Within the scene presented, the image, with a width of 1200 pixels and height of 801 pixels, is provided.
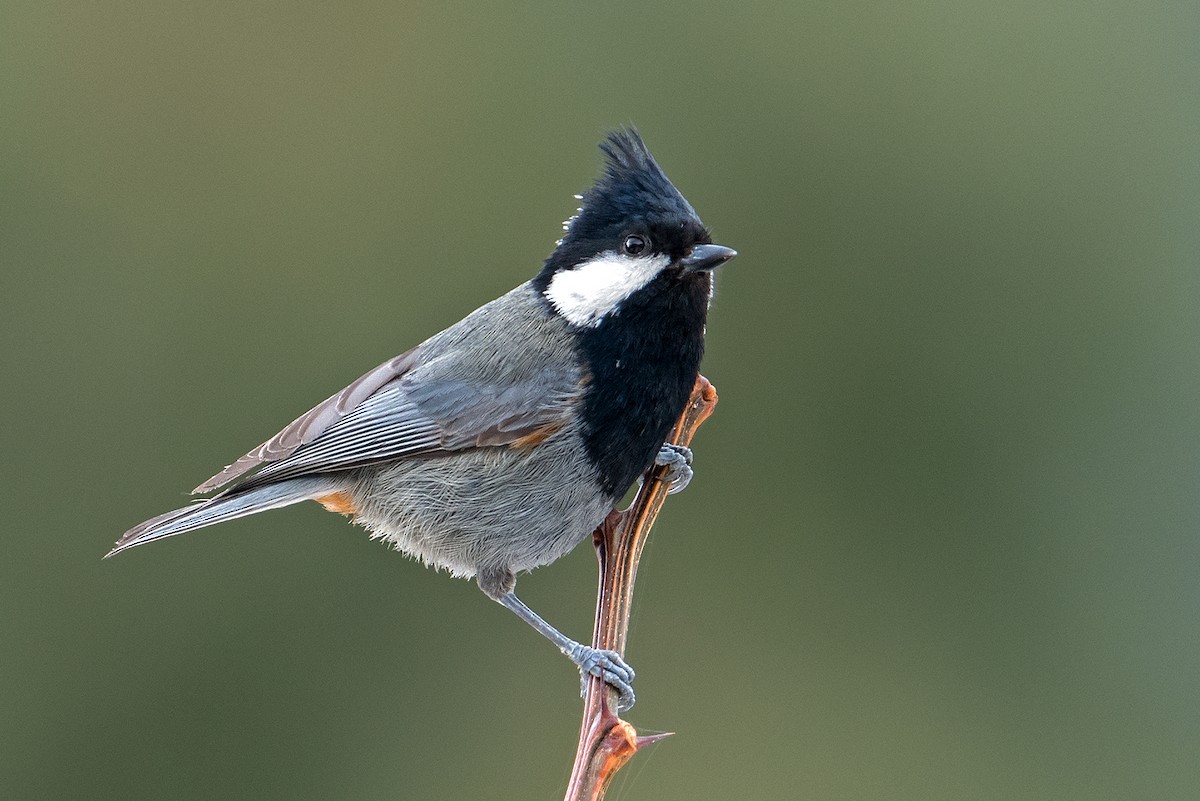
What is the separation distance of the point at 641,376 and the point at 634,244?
291mm

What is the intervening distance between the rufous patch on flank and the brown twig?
23.4 inches

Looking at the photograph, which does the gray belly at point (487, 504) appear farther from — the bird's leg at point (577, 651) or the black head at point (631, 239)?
the black head at point (631, 239)

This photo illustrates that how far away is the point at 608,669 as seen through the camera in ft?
8.54

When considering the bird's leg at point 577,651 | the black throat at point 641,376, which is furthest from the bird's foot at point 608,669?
the black throat at point 641,376

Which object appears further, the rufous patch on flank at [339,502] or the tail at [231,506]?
the rufous patch on flank at [339,502]

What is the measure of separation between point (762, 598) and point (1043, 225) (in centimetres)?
189

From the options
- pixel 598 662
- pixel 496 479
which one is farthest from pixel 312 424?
pixel 598 662

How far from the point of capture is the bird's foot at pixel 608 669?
8.29 ft

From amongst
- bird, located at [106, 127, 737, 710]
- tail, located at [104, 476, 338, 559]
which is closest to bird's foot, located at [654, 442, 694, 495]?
bird, located at [106, 127, 737, 710]

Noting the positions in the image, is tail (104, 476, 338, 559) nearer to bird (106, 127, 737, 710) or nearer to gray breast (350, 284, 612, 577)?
bird (106, 127, 737, 710)

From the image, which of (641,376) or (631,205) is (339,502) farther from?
(631,205)

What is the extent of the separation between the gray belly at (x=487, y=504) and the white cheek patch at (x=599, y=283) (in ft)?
0.90

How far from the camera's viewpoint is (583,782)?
81.2 inches

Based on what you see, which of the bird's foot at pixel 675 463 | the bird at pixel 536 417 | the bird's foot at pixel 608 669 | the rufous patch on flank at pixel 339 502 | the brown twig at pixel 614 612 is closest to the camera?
the brown twig at pixel 614 612
